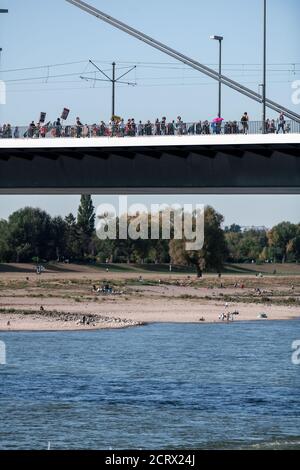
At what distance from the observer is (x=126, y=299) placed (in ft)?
475

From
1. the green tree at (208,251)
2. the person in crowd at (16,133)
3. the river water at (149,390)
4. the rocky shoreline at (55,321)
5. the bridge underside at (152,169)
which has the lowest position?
the river water at (149,390)

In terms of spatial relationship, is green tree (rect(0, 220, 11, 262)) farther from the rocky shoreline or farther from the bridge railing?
the bridge railing

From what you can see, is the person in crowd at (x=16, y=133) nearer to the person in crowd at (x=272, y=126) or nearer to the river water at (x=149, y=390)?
the person in crowd at (x=272, y=126)

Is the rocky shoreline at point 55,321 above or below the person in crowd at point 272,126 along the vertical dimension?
below

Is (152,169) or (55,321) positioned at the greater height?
(152,169)

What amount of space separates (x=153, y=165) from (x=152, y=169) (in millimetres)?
205

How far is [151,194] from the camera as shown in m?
63.2

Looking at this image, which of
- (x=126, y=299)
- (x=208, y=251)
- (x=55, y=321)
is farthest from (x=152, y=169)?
(x=208, y=251)

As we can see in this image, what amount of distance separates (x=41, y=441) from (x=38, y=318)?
60.6 meters

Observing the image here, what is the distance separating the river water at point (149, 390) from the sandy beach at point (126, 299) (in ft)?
27.9

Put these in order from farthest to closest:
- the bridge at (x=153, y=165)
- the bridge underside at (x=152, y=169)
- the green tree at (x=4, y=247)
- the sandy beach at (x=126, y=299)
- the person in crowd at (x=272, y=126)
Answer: the green tree at (x=4, y=247)
the sandy beach at (x=126, y=299)
the person in crowd at (x=272, y=126)
the bridge underside at (x=152, y=169)
the bridge at (x=153, y=165)

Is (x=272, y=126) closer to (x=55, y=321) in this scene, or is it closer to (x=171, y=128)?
(x=171, y=128)

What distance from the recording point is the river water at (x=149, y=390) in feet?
185

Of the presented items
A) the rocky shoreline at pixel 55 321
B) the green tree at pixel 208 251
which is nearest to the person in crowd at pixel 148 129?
the rocky shoreline at pixel 55 321
